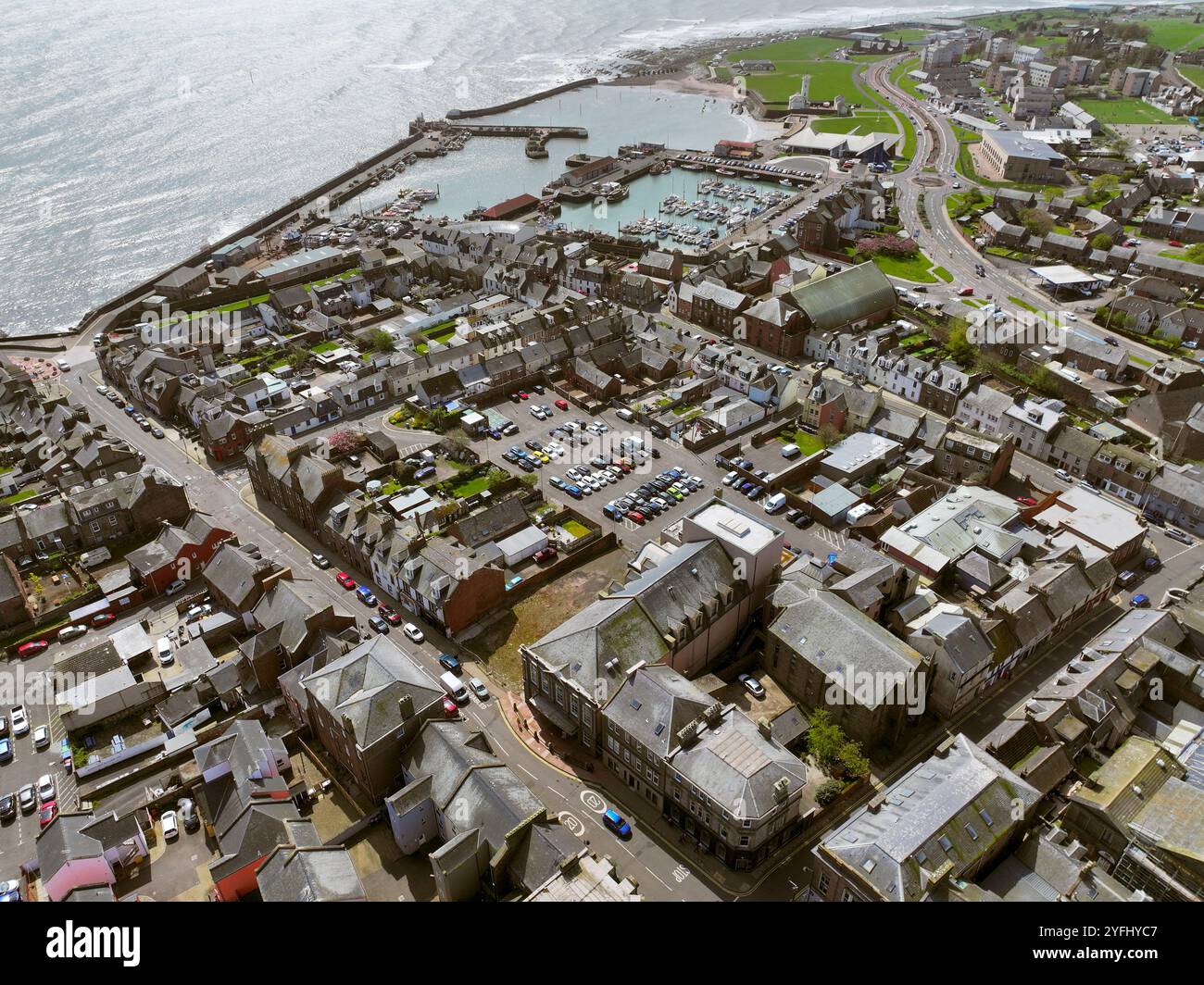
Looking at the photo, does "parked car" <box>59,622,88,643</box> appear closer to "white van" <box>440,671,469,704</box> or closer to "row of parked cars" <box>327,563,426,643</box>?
"row of parked cars" <box>327,563,426,643</box>

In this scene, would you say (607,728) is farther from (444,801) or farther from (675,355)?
(675,355)

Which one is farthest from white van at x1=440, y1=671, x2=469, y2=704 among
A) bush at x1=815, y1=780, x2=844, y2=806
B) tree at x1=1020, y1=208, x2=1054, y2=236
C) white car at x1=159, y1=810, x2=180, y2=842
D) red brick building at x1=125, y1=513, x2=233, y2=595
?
tree at x1=1020, y1=208, x2=1054, y2=236

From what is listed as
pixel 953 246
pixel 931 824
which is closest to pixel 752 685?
Answer: pixel 931 824

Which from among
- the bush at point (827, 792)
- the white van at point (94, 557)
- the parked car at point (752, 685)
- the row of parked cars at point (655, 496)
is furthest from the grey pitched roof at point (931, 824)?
the white van at point (94, 557)

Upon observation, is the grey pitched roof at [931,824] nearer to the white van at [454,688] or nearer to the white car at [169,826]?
the white van at [454,688]

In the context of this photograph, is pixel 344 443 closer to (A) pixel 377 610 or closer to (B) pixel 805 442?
(A) pixel 377 610
